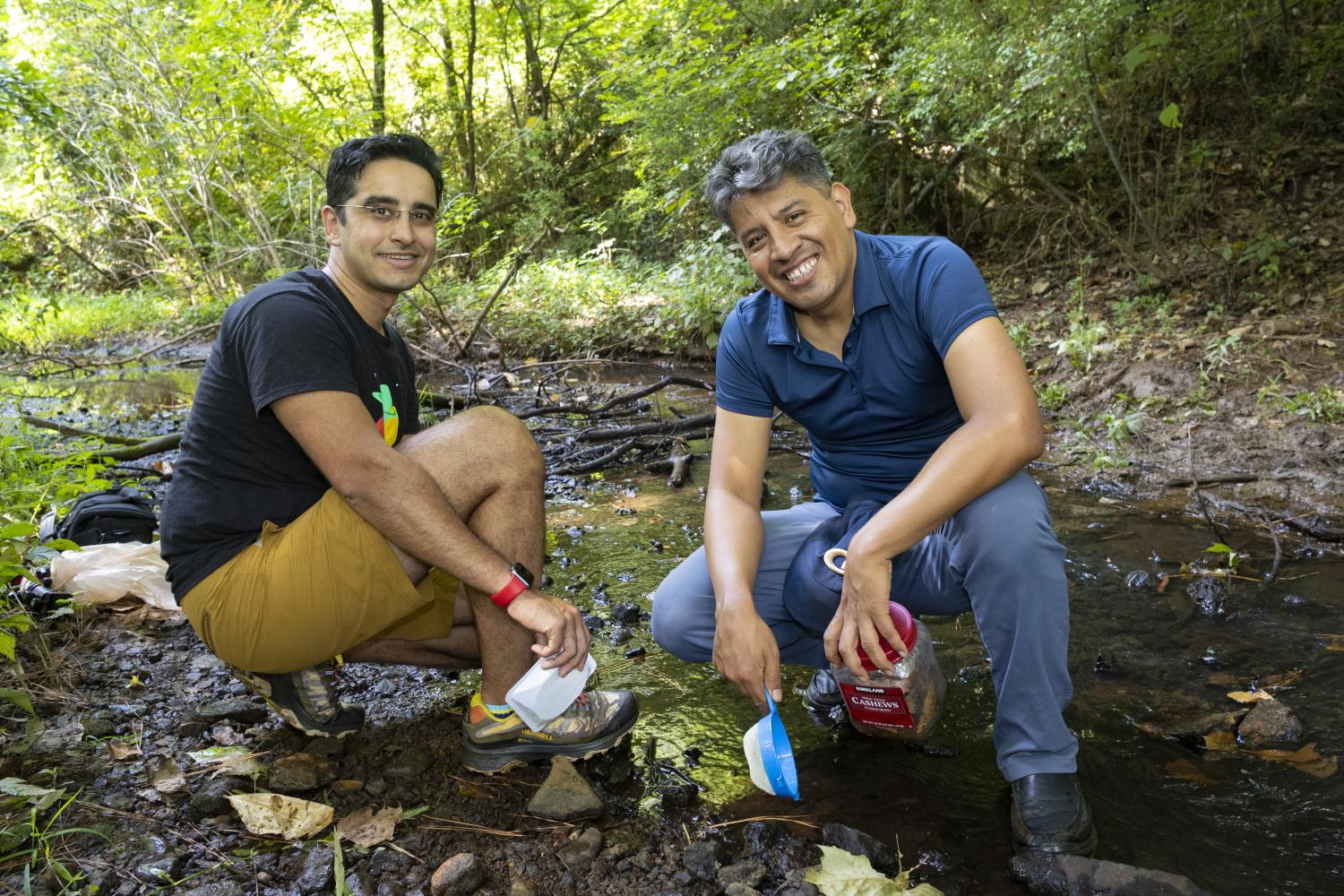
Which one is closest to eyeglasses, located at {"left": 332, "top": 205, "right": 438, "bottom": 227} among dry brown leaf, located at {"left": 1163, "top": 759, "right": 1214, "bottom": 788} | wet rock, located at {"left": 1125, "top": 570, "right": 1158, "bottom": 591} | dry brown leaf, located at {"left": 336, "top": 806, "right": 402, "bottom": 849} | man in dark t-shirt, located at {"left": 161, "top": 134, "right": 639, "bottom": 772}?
man in dark t-shirt, located at {"left": 161, "top": 134, "right": 639, "bottom": 772}

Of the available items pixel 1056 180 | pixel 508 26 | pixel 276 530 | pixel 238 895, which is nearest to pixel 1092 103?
pixel 1056 180

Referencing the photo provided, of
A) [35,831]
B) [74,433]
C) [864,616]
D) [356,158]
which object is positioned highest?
[356,158]

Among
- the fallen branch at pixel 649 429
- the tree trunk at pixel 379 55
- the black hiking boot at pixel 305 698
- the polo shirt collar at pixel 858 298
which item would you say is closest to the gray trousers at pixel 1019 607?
the polo shirt collar at pixel 858 298

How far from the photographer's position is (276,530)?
2262 millimetres

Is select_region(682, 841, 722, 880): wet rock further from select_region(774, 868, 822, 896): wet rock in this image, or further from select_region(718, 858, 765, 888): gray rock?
select_region(774, 868, 822, 896): wet rock

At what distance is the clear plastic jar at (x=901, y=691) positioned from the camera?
2094 millimetres

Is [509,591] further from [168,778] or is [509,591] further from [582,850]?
[168,778]

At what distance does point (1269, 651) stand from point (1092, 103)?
5.01 metres

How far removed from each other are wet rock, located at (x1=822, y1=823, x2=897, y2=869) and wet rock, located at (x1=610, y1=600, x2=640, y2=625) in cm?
141

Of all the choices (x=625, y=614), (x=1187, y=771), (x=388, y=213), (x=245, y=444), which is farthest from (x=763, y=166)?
(x=1187, y=771)

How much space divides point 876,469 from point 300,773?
176cm

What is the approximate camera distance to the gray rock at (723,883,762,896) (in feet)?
5.82

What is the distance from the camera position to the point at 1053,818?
6.19 ft

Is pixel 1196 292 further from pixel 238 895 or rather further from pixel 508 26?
pixel 508 26
